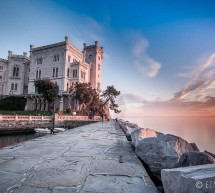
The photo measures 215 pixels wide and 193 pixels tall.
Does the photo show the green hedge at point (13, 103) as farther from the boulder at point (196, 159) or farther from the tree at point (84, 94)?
the boulder at point (196, 159)

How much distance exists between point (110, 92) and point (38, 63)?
20.2 m

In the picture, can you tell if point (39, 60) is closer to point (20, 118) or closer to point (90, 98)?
point (90, 98)

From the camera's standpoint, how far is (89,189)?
8.00 feet

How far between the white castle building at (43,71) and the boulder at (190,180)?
41.0 metres

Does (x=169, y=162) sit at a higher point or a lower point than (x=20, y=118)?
lower

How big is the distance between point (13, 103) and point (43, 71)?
1063 centimetres

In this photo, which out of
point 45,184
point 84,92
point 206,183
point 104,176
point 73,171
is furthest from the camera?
point 84,92

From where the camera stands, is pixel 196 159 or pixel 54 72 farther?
pixel 54 72

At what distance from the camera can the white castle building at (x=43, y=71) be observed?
4350 centimetres

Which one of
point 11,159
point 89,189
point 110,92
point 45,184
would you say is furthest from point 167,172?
point 110,92

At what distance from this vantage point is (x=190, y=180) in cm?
188

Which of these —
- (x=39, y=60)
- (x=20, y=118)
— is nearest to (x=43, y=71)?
(x=39, y=60)

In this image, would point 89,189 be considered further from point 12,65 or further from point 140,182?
point 12,65

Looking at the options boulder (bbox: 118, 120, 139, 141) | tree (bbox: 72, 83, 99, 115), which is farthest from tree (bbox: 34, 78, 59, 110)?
boulder (bbox: 118, 120, 139, 141)
